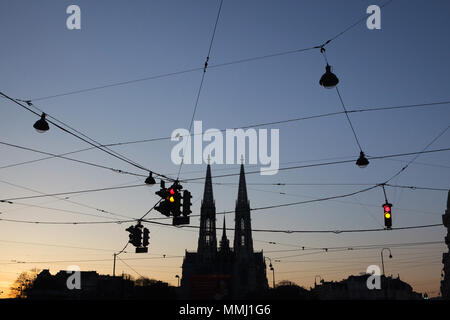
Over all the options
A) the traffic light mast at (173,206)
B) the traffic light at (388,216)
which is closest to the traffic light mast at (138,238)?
the traffic light mast at (173,206)

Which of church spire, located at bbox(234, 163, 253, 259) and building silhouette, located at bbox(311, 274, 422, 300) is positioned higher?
church spire, located at bbox(234, 163, 253, 259)

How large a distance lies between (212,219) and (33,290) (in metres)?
42.9

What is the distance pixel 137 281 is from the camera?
139 metres

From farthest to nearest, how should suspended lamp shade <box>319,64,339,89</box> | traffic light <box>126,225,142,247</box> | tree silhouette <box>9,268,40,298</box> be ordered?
tree silhouette <box>9,268,40,298</box>
traffic light <box>126,225,142,247</box>
suspended lamp shade <box>319,64,339,89</box>

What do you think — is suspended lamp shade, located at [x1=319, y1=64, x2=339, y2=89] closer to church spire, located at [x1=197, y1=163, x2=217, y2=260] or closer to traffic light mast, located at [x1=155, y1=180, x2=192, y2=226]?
traffic light mast, located at [x1=155, y1=180, x2=192, y2=226]

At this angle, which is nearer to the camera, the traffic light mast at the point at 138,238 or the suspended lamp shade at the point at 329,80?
the suspended lamp shade at the point at 329,80

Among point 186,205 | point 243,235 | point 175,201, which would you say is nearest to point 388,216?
point 186,205

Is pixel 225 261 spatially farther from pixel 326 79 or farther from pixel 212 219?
pixel 326 79

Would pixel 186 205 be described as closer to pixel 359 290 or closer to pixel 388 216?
pixel 388 216

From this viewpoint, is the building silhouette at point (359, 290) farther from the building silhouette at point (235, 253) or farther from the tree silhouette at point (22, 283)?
the tree silhouette at point (22, 283)

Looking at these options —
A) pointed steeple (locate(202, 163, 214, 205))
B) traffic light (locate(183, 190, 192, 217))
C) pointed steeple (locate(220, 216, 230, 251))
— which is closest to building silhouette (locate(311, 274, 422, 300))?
pointed steeple (locate(220, 216, 230, 251))

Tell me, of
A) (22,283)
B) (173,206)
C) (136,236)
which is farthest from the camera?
(22,283)
